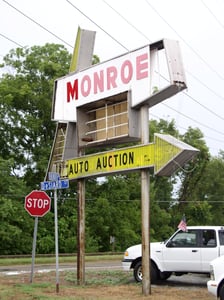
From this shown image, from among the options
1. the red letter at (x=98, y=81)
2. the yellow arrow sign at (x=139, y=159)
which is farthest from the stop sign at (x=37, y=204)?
the red letter at (x=98, y=81)

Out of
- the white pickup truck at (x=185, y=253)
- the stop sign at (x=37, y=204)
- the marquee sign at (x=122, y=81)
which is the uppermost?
the marquee sign at (x=122, y=81)

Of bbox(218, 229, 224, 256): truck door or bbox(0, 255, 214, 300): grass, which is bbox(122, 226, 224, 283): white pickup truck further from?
bbox(0, 255, 214, 300): grass

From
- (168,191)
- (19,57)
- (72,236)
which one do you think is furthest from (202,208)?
(19,57)

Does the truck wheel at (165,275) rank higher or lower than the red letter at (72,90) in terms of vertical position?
lower

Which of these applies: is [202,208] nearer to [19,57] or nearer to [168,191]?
[168,191]

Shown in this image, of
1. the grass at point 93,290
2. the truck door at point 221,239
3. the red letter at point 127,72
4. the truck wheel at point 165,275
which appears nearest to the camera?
the grass at point 93,290

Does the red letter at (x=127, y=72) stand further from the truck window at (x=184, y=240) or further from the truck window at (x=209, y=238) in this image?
the truck window at (x=209, y=238)

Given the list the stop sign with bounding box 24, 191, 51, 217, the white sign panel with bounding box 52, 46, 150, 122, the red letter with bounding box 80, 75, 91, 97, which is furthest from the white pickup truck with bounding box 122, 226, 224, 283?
the red letter with bounding box 80, 75, 91, 97

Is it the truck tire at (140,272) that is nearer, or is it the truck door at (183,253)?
the truck door at (183,253)

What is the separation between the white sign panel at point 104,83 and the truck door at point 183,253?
449 cm

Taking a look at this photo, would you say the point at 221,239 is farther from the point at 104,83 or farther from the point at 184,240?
the point at 104,83

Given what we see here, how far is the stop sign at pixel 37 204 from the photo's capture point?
610 inches

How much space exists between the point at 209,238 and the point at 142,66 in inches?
216

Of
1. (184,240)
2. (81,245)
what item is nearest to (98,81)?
(81,245)
